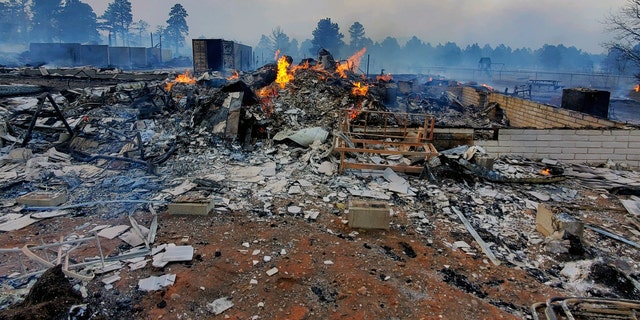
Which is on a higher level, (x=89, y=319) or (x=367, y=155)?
(x=367, y=155)

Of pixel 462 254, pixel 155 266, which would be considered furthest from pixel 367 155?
pixel 155 266

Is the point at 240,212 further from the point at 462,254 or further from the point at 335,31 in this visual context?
the point at 335,31

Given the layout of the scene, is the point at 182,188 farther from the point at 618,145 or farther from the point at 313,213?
the point at 618,145

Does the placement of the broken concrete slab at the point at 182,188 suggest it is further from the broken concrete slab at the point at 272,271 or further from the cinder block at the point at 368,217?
the cinder block at the point at 368,217

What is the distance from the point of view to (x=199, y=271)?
4.27 meters

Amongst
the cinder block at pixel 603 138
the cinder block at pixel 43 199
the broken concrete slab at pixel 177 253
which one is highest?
the cinder block at pixel 603 138

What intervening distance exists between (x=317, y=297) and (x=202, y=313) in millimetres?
1234

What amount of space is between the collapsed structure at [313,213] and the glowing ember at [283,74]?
2.43 metres

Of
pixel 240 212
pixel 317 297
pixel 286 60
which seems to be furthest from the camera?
pixel 286 60

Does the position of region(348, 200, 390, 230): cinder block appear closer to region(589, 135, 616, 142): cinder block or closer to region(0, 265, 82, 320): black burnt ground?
region(0, 265, 82, 320): black burnt ground

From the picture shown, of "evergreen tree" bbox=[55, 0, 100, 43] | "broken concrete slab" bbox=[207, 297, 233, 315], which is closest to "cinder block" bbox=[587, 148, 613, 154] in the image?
"broken concrete slab" bbox=[207, 297, 233, 315]

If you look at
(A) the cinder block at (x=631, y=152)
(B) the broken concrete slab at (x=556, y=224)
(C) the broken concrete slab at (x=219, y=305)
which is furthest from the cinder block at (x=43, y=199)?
(A) the cinder block at (x=631, y=152)

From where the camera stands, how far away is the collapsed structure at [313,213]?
392cm

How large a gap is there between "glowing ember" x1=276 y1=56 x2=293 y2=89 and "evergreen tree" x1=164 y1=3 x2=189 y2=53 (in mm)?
78413
